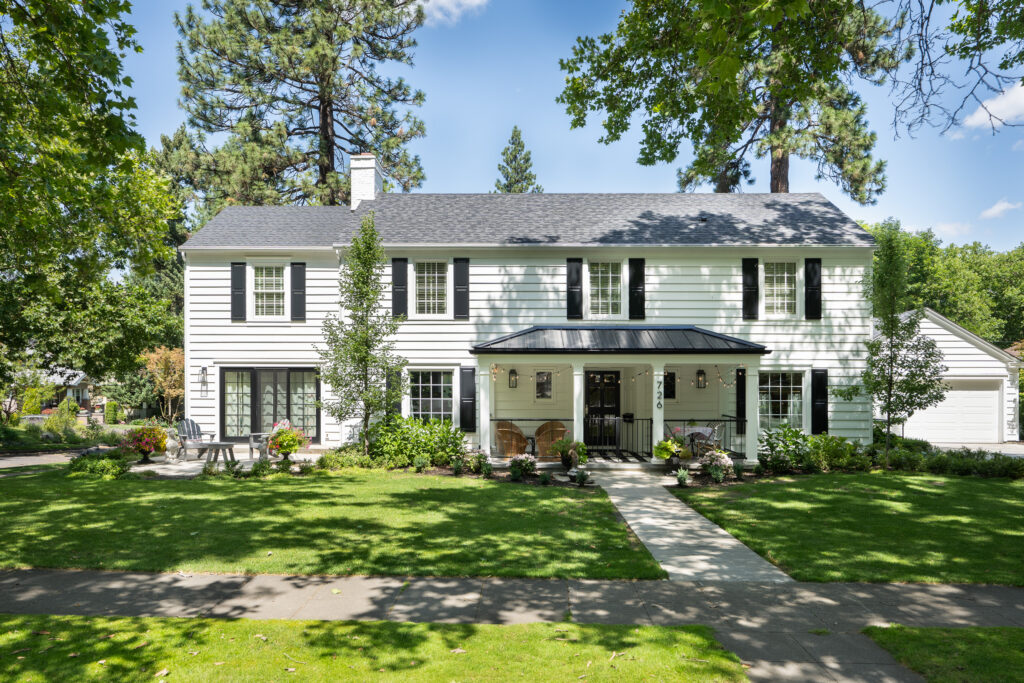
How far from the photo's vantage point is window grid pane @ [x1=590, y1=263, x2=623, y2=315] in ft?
53.2

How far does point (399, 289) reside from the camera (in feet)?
52.6

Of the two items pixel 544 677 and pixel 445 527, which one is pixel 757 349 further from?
pixel 544 677

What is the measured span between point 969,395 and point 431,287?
65.3ft

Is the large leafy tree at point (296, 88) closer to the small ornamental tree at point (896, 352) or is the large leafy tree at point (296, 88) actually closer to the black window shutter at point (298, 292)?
the black window shutter at point (298, 292)

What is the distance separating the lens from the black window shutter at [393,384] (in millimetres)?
14602

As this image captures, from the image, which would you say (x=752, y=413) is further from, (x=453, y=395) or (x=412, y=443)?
(x=412, y=443)

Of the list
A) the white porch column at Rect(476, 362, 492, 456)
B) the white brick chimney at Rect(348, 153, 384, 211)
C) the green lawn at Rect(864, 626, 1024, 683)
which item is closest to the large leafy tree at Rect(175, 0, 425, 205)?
the white brick chimney at Rect(348, 153, 384, 211)

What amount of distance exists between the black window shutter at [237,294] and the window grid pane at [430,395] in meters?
5.59

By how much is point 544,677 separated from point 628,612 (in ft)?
5.06

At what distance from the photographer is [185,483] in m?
11.8

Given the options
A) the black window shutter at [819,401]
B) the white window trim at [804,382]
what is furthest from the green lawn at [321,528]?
the black window shutter at [819,401]

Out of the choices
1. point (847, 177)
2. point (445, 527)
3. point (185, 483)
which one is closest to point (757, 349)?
point (445, 527)

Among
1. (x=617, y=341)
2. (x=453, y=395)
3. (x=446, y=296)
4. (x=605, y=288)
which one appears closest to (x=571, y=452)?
(x=617, y=341)

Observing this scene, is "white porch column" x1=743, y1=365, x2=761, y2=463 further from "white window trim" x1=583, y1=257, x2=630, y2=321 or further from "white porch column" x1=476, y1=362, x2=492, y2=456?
"white porch column" x1=476, y1=362, x2=492, y2=456
